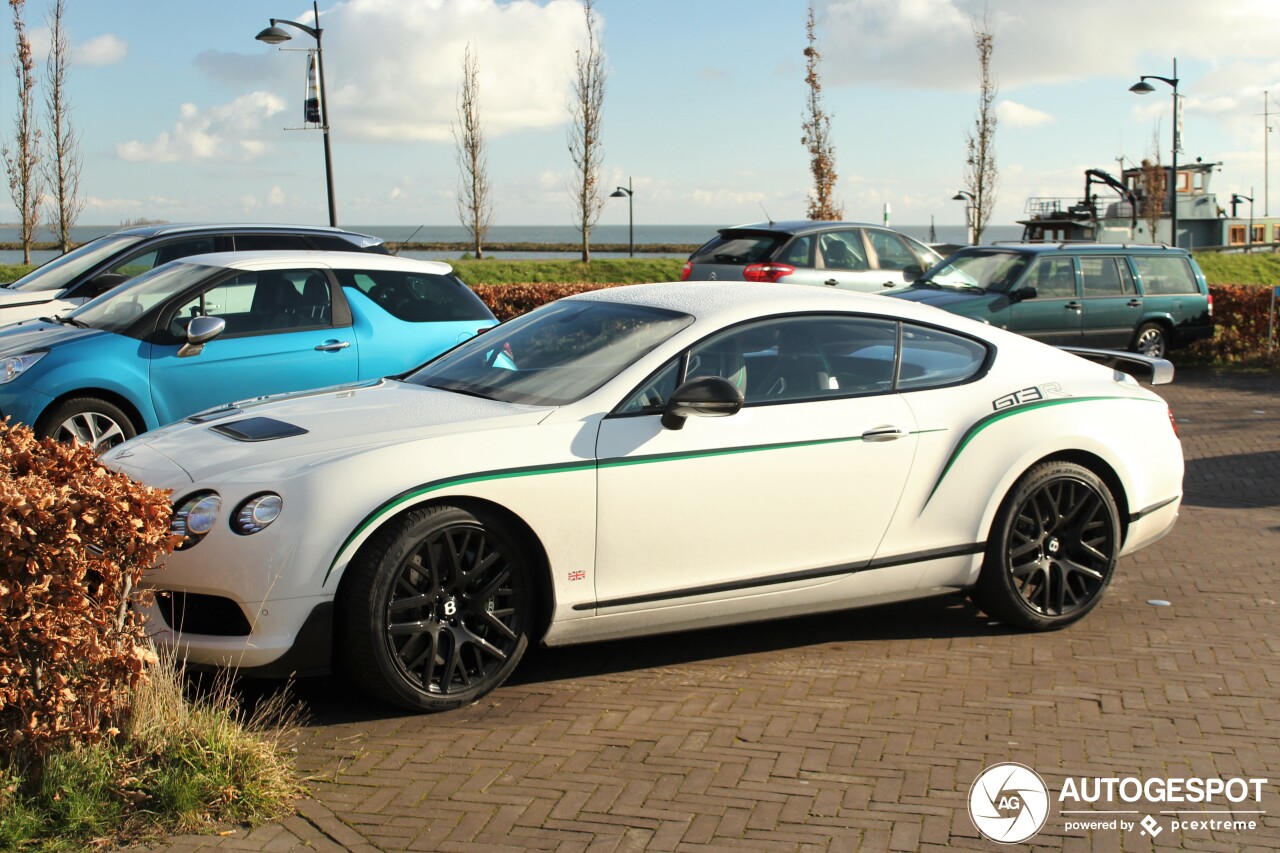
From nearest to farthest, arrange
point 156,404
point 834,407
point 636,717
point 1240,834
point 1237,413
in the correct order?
point 1240,834 < point 636,717 < point 834,407 < point 156,404 < point 1237,413

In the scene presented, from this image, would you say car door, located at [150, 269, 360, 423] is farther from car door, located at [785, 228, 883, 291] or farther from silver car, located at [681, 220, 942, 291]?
car door, located at [785, 228, 883, 291]

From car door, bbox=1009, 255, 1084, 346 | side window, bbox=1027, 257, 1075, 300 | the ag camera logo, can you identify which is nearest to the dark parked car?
car door, bbox=1009, 255, 1084, 346

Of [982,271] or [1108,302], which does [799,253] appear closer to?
[982,271]

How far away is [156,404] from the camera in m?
8.59

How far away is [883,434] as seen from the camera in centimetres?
553

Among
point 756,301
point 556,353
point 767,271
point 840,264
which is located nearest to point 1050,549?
point 756,301

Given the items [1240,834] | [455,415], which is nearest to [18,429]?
[455,415]

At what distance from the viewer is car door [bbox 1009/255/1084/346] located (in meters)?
15.2

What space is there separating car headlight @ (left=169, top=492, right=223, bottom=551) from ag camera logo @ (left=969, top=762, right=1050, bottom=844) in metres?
2.74

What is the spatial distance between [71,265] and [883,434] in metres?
9.50

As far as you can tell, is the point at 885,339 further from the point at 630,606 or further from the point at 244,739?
the point at 244,739

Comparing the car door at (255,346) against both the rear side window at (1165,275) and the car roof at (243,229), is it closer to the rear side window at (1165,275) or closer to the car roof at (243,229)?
the car roof at (243,229)

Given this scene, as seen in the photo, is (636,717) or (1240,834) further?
(636,717)

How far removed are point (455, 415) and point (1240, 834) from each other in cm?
305
